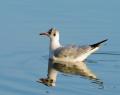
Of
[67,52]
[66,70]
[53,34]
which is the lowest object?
[66,70]

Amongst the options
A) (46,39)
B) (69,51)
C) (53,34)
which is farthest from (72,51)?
(46,39)

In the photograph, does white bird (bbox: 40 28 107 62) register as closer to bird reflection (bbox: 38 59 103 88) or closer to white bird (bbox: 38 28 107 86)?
white bird (bbox: 38 28 107 86)

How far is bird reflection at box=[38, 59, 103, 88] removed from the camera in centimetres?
1426

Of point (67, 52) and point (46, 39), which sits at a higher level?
point (46, 39)

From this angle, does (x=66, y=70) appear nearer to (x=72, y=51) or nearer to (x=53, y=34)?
(x=72, y=51)

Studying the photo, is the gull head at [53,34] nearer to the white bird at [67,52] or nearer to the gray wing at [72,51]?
the white bird at [67,52]

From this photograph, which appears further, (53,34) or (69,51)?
(53,34)

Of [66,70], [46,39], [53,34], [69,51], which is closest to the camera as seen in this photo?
[66,70]

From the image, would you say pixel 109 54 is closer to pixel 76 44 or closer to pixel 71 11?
pixel 76 44

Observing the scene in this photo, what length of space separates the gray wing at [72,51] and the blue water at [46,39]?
11.7 inches

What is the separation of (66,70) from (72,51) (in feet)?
3.49

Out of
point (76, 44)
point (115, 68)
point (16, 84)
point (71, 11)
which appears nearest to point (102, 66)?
point (115, 68)

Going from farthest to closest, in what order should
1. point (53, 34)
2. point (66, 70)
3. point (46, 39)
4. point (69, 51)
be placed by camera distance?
1. point (46, 39)
2. point (53, 34)
3. point (69, 51)
4. point (66, 70)

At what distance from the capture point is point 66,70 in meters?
15.5
